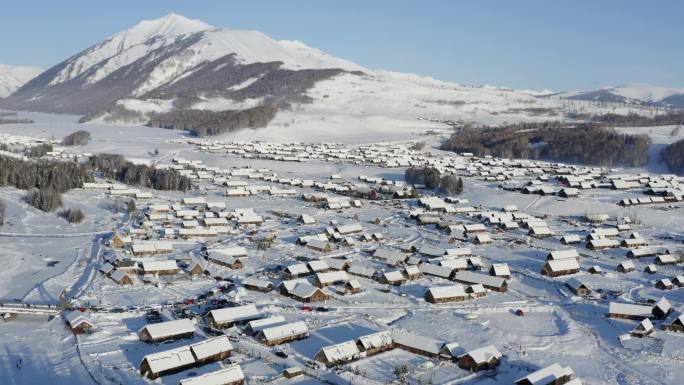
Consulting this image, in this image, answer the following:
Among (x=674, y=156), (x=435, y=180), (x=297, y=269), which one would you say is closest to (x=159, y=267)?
(x=297, y=269)

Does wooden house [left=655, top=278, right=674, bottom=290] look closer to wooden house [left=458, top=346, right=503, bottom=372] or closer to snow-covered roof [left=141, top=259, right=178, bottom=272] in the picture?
wooden house [left=458, top=346, right=503, bottom=372]

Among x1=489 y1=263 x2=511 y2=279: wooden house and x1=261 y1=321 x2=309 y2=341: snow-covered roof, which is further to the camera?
x1=489 y1=263 x2=511 y2=279: wooden house

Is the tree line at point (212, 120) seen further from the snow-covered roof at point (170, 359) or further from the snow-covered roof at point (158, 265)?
the snow-covered roof at point (170, 359)

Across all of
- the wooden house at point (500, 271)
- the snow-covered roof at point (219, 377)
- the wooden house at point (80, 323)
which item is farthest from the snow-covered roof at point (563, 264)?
the wooden house at point (80, 323)

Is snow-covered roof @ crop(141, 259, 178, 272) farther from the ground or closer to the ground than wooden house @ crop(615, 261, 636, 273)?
farther from the ground

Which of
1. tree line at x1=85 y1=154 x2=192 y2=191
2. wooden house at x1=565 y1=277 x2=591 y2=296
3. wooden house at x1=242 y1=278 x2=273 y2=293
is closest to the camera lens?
wooden house at x1=242 y1=278 x2=273 y2=293

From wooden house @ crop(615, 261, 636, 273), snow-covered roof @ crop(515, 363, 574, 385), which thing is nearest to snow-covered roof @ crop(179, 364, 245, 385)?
snow-covered roof @ crop(515, 363, 574, 385)

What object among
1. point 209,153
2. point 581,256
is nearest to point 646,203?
point 581,256

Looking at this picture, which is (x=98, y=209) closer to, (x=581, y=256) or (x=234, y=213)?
(x=234, y=213)
